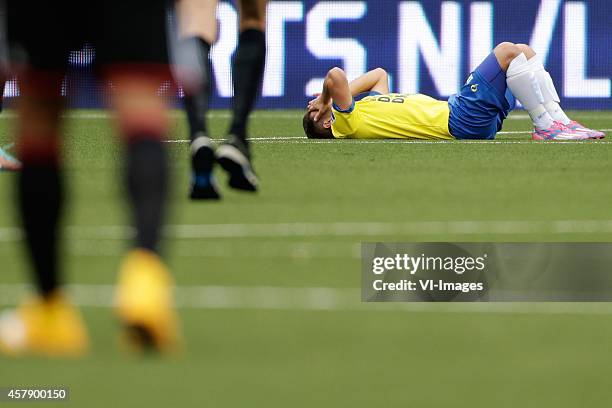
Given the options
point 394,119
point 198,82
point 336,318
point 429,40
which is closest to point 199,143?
point 198,82

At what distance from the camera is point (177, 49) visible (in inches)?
330

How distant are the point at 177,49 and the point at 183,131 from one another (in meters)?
4.35

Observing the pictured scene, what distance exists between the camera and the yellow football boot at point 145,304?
3328 mm

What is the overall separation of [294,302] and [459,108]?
24.1 ft

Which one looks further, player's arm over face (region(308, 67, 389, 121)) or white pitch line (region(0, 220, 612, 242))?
player's arm over face (region(308, 67, 389, 121))

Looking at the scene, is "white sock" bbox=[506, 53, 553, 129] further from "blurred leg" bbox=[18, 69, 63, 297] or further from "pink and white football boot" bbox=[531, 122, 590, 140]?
"blurred leg" bbox=[18, 69, 63, 297]

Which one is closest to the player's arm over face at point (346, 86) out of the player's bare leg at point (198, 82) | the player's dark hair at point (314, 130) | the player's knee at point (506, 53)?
the player's dark hair at point (314, 130)

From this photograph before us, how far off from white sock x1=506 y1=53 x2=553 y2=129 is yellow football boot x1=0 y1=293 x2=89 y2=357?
296 inches

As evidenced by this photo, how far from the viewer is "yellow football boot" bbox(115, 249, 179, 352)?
333cm

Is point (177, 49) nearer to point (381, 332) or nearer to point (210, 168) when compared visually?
point (210, 168)

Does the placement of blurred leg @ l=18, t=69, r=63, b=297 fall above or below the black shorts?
below

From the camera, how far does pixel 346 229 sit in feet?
19.1

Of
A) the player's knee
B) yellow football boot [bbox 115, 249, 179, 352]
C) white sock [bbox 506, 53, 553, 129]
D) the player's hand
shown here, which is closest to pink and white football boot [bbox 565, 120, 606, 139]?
white sock [bbox 506, 53, 553, 129]

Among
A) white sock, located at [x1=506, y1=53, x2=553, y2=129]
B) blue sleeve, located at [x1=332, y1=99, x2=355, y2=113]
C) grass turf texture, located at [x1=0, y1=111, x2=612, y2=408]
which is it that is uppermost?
white sock, located at [x1=506, y1=53, x2=553, y2=129]
